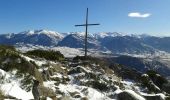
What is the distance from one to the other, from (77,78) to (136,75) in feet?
61.5

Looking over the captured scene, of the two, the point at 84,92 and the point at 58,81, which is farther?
the point at 58,81

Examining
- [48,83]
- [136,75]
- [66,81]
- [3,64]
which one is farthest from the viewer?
[136,75]

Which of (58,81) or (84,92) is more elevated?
(58,81)

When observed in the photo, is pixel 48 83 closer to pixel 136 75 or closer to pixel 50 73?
pixel 50 73

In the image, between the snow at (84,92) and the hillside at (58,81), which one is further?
the snow at (84,92)

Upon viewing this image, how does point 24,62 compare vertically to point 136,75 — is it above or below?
above

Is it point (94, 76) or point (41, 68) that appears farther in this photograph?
point (94, 76)

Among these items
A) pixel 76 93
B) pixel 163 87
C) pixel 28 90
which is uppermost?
pixel 28 90

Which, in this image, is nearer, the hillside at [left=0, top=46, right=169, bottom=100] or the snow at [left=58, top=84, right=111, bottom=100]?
the hillside at [left=0, top=46, right=169, bottom=100]

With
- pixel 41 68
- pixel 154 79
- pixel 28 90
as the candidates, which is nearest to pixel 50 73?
pixel 41 68

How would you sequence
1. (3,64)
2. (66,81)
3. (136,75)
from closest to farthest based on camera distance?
(3,64) → (66,81) → (136,75)

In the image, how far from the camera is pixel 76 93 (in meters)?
31.9

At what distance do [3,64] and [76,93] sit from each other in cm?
809

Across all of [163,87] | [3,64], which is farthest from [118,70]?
[3,64]
